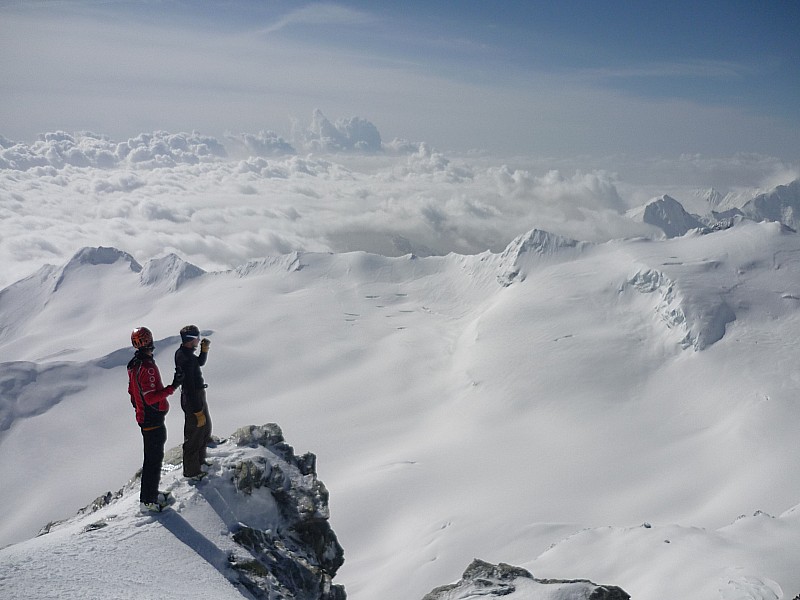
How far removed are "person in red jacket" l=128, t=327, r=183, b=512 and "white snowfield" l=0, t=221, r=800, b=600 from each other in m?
0.72

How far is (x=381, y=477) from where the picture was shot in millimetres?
94125

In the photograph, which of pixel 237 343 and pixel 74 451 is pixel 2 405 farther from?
pixel 237 343

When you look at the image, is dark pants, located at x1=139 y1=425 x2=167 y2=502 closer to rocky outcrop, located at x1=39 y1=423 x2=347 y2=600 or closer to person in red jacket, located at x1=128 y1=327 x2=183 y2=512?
person in red jacket, located at x1=128 y1=327 x2=183 y2=512

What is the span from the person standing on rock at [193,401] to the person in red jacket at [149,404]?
0.76 m

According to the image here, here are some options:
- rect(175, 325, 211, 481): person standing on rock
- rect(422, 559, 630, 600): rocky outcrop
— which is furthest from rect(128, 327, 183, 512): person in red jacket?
rect(422, 559, 630, 600): rocky outcrop

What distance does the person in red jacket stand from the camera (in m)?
12.3

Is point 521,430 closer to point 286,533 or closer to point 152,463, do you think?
point 286,533

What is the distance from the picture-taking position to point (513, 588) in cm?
1402

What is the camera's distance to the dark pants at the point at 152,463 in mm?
12523

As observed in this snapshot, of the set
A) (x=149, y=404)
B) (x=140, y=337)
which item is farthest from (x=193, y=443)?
(x=140, y=337)

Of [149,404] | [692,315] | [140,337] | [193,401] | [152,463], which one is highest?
[140,337]

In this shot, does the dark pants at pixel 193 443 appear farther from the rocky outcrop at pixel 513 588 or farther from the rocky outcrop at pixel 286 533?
the rocky outcrop at pixel 513 588

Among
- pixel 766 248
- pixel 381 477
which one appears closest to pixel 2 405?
pixel 381 477

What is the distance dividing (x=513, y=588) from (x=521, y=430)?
103 m
